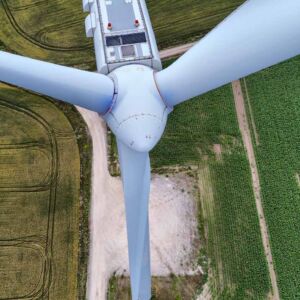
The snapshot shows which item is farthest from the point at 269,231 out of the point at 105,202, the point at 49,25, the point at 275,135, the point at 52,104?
the point at 49,25

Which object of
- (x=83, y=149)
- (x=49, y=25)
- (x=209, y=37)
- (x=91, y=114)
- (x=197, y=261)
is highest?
(x=49, y=25)

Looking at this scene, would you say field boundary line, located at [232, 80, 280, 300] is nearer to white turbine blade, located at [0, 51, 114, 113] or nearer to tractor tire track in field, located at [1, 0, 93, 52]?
tractor tire track in field, located at [1, 0, 93, 52]

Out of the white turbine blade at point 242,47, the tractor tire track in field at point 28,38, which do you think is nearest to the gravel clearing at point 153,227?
the tractor tire track in field at point 28,38

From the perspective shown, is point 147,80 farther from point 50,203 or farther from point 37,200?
point 37,200

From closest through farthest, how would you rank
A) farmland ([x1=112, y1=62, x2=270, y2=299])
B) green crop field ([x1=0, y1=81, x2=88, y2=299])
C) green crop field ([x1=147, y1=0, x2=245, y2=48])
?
green crop field ([x1=0, y1=81, x2=88, y2=299]) → farmland ([x1=112, y1=62, x2=270, y2=299]) → green crop field ([x1=147, y1=0, x2=245, y2=48])

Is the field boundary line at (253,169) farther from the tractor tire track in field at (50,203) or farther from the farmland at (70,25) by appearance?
the tractor tire track in field at (50,203)

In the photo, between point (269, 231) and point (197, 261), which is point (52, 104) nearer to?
point (197, 261)

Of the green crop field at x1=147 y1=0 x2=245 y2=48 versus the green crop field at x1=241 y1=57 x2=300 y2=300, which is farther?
the green crop field at x1=147 y1=0 x2=245 y2=48

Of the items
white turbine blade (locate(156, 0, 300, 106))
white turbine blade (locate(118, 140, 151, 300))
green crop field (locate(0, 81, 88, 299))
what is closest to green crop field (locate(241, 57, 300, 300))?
white turbine blade (locate(118, 140, 151, 300))
